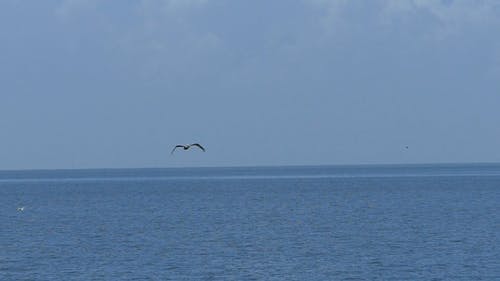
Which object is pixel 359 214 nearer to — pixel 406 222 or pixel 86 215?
pixel 406 222

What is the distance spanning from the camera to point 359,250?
78.5 m

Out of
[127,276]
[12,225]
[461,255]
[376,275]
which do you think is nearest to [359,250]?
[461,255]

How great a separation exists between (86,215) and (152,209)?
17.3 m

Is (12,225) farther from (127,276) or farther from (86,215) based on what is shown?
(127,276)

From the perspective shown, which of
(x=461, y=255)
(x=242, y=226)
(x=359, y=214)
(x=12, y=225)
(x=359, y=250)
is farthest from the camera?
(x=359, y=214)

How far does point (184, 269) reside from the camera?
6762 centimetres

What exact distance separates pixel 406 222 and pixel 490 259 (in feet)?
124

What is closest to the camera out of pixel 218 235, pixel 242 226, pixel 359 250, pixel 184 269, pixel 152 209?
pixel 184 269

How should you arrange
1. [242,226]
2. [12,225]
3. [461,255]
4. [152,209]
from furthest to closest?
[152,209], [12,225], [242,226], [461,255]

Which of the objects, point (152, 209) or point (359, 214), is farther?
point (152, 209)

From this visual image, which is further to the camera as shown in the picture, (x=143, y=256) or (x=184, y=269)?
(x=143, y=256)

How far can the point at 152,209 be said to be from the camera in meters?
148

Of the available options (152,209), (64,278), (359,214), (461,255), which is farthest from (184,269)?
(152,209)

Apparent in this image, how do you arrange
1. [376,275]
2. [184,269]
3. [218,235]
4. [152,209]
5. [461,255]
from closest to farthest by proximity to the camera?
[376,275], [184,269], [461,255], [218,235], [152,209]
